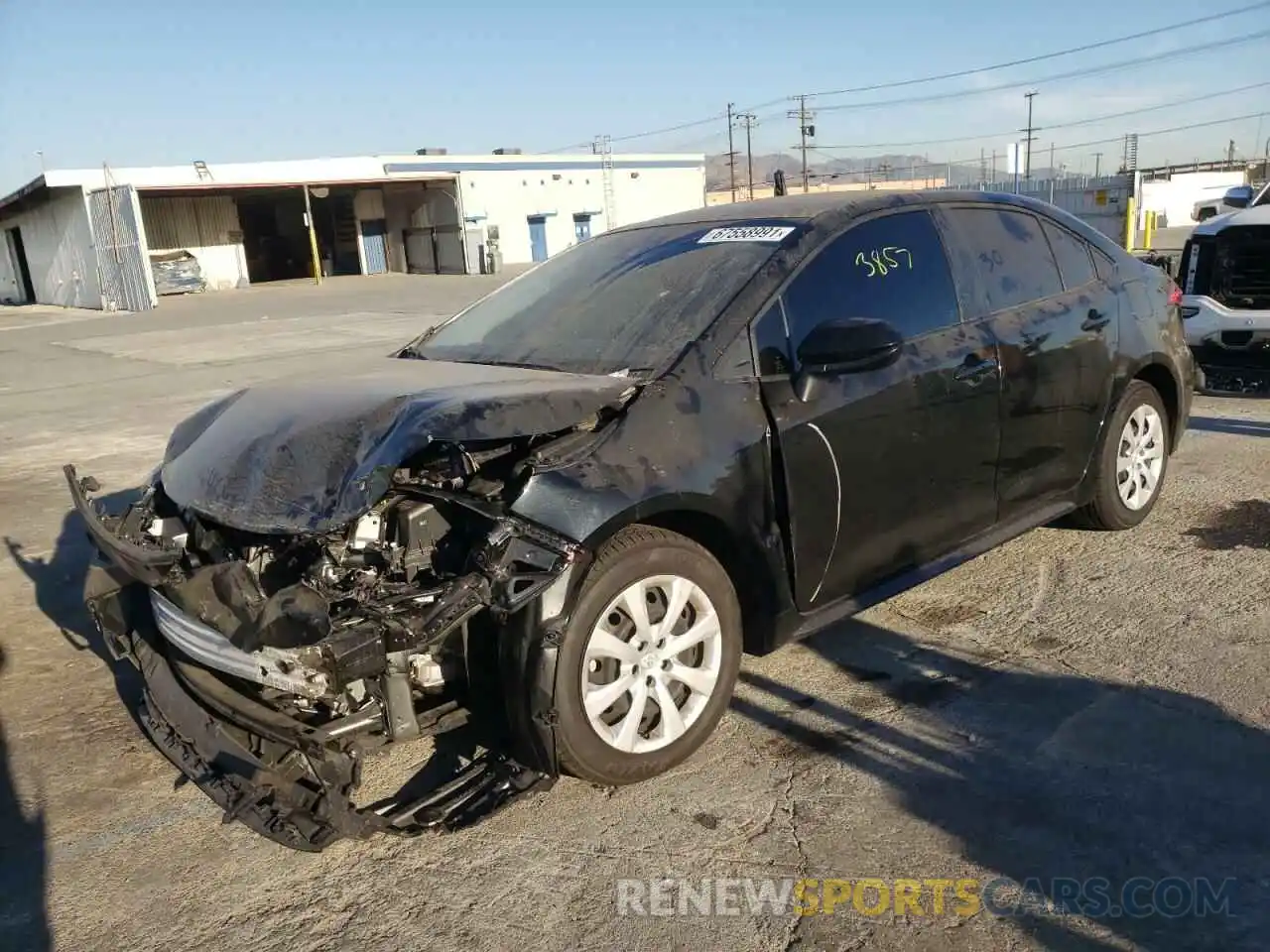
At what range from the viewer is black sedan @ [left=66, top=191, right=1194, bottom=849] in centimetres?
292

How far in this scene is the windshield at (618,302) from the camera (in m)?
3.70

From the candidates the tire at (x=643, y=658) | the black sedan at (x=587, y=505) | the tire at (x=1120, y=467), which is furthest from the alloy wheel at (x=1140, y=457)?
the tire at (x=643, y=658)

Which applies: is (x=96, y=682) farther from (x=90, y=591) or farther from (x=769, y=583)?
(x=769, y=583)

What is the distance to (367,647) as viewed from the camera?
274cm

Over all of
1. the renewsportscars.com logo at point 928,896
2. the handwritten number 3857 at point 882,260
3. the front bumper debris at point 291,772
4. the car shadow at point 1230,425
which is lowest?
the renewsportscars.com logo at point 928,896

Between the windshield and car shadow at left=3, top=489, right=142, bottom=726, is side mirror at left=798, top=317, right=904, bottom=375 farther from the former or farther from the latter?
car shadow at left=3, top=489, right=142, bottom=726

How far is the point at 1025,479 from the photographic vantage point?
4488 mm

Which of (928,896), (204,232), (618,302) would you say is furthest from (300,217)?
(928,896)

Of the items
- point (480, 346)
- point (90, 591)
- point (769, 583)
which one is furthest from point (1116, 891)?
point (90, 591)

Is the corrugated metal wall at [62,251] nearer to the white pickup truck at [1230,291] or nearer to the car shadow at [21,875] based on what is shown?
the white pickup truck at [1230,291]

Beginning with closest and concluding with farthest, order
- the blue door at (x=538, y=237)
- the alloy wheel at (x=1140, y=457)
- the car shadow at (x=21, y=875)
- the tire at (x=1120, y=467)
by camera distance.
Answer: the car shadow at (x=21, y=875) → the tire at (x=1120, y=467) → the alloy wheel at (x=1140, y=457) → the blue door at (x=538, y=237)

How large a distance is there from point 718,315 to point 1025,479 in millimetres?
1766

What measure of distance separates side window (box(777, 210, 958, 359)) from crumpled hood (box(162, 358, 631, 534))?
0.81m

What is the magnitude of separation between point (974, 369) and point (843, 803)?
1.89m
